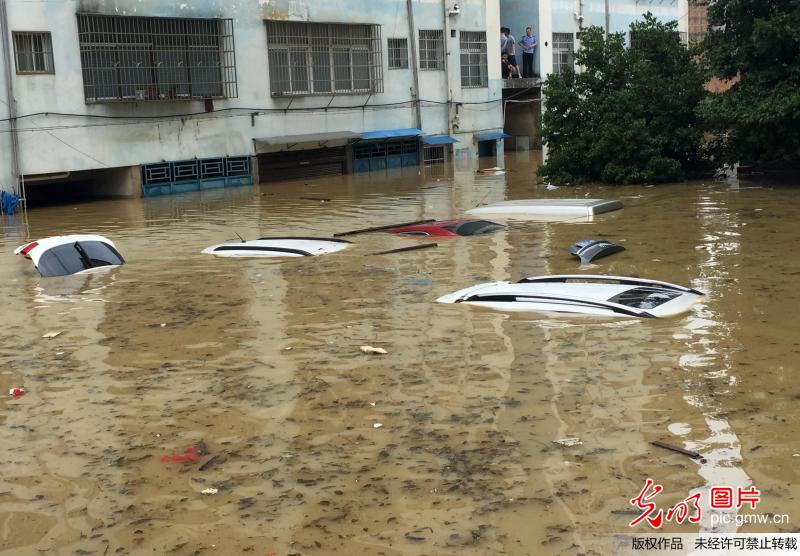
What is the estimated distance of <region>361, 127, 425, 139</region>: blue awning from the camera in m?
28.3

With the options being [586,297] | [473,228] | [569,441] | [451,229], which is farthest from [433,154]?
[569,441]

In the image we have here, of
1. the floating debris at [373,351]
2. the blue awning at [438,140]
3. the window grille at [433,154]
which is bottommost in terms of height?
the floating debris at [373,351]

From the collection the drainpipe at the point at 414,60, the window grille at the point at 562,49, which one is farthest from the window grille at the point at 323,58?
the window grille at the point at 562,49

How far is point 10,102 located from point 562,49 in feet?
69.4

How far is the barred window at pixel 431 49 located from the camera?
3025 centimetres

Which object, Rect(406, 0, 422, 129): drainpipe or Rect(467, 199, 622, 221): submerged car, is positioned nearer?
Rect(467, 199, 622, 221): submerged car

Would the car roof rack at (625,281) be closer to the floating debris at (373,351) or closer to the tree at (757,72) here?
the floating debris at (373,351)

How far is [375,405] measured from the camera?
6.89m

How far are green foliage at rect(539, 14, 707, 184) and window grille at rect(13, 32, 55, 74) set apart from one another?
10.6 metres

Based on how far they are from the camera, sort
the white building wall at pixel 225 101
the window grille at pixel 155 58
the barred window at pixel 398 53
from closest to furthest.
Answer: the white building wall at pixel 225 101, the window grille at pixel 155 58, the barred window at pixel 398 53

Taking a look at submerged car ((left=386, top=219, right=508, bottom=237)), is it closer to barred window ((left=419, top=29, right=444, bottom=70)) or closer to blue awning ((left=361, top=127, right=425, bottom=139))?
blue awning ((left=361, top=127, right=425, bottom=139))

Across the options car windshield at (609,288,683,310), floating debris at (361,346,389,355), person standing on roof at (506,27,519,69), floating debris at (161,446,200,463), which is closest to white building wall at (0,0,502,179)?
person standing on roof at (506,27,519,69)

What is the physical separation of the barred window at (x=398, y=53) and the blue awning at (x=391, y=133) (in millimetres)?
1829

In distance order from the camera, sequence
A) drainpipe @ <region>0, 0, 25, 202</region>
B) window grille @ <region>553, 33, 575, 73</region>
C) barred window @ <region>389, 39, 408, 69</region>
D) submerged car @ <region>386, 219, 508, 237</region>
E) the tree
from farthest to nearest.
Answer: window grille @ <region>553, 33, 575, 73</region>
barred window @ <region>389, 39, 408, 69</region>
drainpipe @ <region>0, 0, 25, 202</region>
the tree
submerged car @ <region>386, 219, 508, 237</region>
